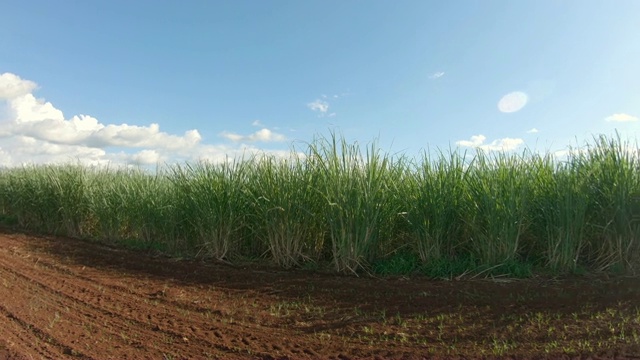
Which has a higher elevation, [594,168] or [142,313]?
[594,168]

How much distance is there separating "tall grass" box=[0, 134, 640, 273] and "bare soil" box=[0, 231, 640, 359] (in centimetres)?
48

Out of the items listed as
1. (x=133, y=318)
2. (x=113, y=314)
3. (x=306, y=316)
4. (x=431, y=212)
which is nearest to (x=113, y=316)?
(x=113, y=314)

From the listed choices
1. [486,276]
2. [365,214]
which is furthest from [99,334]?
[486,276]

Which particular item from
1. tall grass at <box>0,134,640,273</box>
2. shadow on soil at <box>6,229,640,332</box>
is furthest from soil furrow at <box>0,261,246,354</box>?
tall grass at <box>0,134,640,273</box>

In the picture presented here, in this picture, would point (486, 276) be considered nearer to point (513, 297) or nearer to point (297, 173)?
point (513, 297)

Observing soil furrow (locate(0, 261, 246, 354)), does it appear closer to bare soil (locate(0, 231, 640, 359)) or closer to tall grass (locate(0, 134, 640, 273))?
bare soil (locate(0, 231, 640, 359))

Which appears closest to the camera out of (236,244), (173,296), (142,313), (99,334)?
(99,334)

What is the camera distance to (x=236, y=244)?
6992 millimetres

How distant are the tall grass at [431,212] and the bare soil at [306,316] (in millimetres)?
483

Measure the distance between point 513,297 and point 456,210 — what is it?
1.49 metres

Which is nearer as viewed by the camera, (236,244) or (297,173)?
(297,173)

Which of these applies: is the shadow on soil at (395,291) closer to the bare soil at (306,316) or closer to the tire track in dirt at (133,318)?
the bare soil at (306,316)

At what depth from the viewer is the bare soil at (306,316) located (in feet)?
10.6

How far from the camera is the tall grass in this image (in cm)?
548
